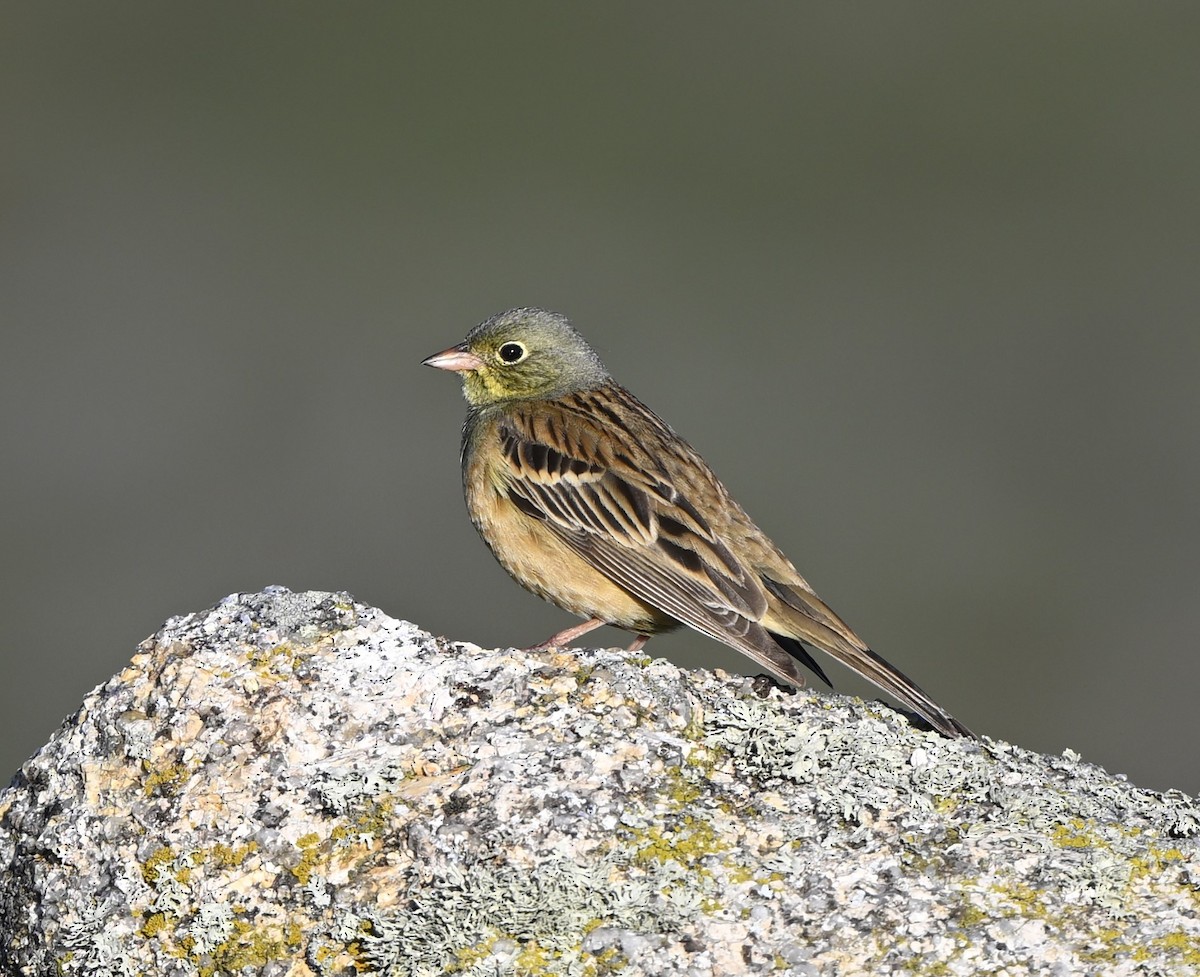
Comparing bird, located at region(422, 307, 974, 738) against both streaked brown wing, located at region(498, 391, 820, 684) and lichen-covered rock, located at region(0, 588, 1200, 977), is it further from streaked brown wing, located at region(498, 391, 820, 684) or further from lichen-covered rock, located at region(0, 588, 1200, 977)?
lichen-covered rock, located at region(0, 588, 1200, 977)

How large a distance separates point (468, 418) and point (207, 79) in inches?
693

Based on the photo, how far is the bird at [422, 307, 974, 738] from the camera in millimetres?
6684

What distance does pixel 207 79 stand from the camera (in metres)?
24.3

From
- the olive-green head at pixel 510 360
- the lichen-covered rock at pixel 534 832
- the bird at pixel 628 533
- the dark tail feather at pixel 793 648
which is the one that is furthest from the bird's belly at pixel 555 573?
the lichen-covered rock at pixel 534 832

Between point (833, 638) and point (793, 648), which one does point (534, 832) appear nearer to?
point (833, 638)

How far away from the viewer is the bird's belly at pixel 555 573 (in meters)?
7.13

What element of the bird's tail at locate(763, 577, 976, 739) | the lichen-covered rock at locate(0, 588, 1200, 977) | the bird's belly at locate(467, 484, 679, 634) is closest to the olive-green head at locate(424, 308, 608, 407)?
the bird's belly at locate(467, 484, 679, 634)

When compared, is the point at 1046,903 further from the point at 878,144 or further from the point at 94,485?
the point at 878,144

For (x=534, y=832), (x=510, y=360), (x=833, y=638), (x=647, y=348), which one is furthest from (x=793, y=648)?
(x=647, y=348)

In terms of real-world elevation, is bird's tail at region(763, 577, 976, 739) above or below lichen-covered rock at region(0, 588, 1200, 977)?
above

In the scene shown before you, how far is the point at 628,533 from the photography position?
7242 millimetres

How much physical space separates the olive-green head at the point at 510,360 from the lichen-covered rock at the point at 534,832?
12.3 ft

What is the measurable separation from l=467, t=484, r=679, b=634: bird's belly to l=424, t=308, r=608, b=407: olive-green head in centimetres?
114

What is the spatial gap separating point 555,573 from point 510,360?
1.71 metres
